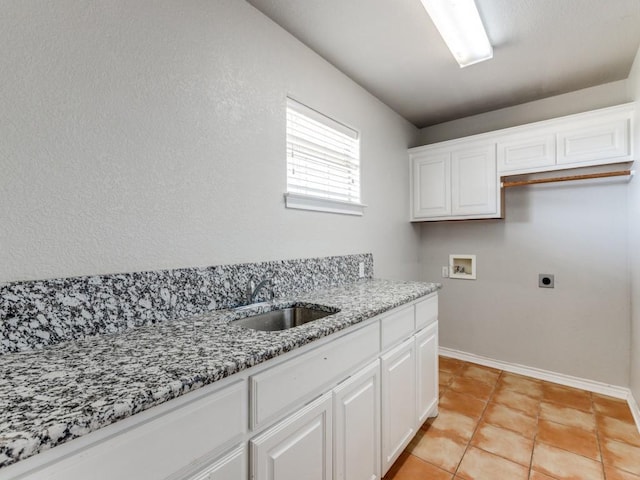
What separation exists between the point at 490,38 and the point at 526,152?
1051mm

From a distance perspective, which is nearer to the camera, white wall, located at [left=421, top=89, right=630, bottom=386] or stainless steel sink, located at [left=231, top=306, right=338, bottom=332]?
stainless steel sink, located at [left=231, top=306, right=338, bottom=332]

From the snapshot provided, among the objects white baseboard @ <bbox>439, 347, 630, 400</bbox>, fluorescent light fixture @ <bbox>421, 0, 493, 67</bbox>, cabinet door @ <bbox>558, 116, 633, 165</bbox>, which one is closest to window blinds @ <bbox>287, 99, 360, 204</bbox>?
fluorescent light fixture @ <bbox>421, 0, 493, 67</bbox>

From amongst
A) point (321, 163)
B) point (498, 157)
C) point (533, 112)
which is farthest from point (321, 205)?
point (533, 112)

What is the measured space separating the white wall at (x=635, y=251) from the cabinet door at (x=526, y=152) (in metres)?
0.48

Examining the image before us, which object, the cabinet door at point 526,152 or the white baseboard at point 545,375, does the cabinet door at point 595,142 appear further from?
the white baseboard at point 545,375

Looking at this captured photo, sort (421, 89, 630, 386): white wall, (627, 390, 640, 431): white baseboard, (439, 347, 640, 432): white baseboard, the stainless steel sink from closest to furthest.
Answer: the stainless steel sink
(627, 390, 640, 431): white baseboard
(439, 347, 640, 432): white baseboard
(421, 89, 630, 386): white wall

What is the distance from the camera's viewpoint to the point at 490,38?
6.28 feet

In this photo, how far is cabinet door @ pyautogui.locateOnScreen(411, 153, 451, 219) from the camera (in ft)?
9.77

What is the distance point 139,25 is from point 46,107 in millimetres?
486

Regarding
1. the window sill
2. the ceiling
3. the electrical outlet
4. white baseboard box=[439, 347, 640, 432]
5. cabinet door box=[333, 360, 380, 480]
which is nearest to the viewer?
cabinet door box=[333, 360, 380, 480]

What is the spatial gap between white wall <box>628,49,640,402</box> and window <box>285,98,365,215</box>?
1.82 m

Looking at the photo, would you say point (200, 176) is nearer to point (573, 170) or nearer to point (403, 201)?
point (403, 201)

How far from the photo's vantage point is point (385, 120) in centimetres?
284

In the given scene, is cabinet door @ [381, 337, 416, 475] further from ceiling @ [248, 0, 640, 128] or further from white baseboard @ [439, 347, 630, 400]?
ceiling @ [248, 0, 640, 128]
